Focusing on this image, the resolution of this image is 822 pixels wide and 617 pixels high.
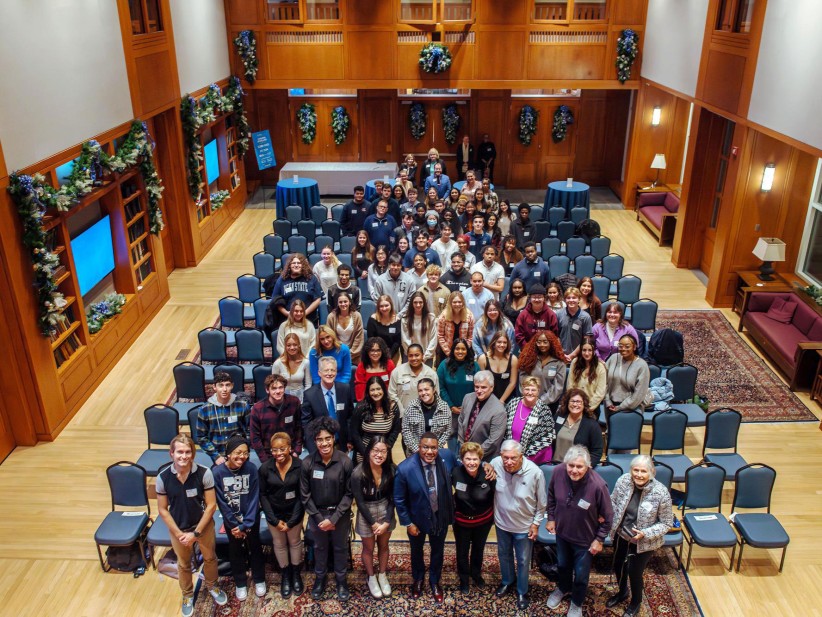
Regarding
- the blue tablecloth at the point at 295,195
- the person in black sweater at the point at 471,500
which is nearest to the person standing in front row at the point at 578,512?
the person in black sweater at the point at 471,500

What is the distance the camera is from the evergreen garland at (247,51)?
15.7 metres

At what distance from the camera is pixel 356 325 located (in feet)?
26.8

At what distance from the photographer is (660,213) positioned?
15438 millimetres

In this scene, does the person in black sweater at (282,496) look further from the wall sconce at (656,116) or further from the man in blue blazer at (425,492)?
the wall sconce at (656,116)

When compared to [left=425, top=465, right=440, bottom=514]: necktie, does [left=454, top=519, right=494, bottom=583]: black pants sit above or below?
below

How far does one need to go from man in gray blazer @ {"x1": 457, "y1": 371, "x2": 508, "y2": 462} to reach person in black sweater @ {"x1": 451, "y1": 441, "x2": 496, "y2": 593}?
28.1 inches

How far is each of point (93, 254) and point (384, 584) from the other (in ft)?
20.6

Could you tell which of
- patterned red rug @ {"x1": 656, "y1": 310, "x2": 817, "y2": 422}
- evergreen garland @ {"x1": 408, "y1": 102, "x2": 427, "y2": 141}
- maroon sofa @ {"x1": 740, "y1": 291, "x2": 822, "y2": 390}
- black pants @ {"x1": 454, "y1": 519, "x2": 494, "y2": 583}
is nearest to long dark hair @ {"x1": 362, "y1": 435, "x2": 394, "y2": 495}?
black pants @ {"x1": 454, "y1": 519, "x2": 494, "y2": 583}

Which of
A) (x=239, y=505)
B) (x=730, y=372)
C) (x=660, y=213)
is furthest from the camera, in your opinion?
(x=660, y=213)

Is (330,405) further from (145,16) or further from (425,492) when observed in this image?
(145,16)

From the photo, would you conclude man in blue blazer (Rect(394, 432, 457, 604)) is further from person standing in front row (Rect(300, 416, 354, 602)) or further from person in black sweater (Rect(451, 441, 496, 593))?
person standing in front row (Rect(300, 416, 354, 602))

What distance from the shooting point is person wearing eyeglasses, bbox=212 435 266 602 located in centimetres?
575

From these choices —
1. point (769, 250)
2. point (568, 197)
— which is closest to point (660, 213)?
point (568, 197)

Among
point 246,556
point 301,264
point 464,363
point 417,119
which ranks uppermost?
point 417,119
